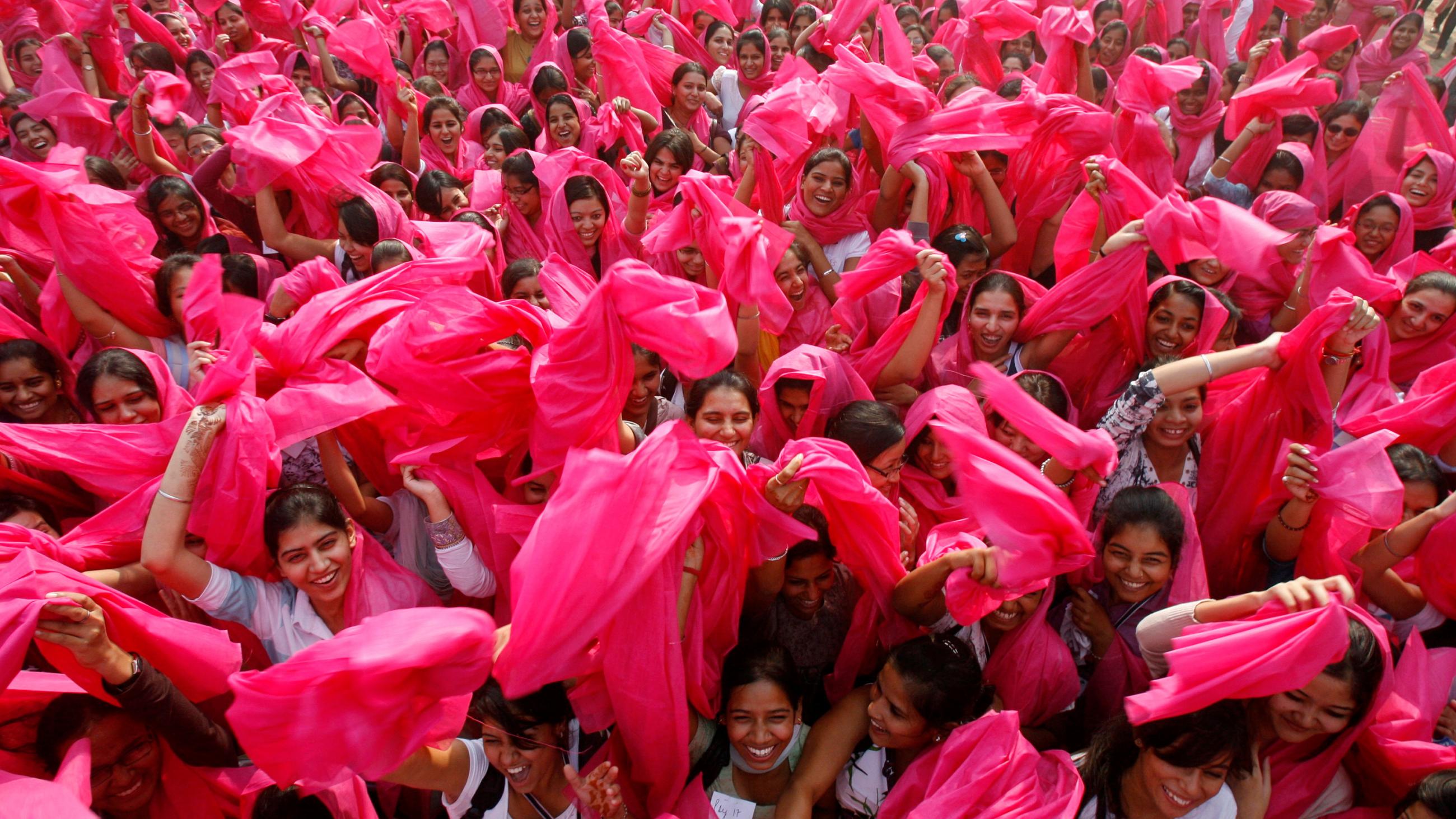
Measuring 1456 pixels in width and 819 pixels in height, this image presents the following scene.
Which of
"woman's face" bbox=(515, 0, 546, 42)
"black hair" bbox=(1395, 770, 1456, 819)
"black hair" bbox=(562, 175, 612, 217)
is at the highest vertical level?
"woman's face" bbox=(515, 0, 546, 42)

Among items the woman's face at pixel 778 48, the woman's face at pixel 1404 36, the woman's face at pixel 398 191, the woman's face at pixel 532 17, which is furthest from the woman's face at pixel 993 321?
the woman's face at pixel 1404 36

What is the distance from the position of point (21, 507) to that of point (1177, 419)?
3.85 metres

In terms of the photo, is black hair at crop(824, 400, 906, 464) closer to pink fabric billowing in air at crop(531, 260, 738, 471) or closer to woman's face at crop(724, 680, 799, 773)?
pink fabric billowing in air at crop(531, 260, 738, 471)

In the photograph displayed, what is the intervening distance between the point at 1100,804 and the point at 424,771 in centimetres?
182

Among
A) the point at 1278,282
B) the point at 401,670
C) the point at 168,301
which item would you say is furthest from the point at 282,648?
the point at 1278,282

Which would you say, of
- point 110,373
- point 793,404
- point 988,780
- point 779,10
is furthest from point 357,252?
point 779,10

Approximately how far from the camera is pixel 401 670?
1.83m

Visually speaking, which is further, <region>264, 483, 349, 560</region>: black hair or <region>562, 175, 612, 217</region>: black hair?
<region>562, 175, 612, 217</region>: black hair

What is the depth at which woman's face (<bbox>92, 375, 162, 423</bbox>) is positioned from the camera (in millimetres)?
2967

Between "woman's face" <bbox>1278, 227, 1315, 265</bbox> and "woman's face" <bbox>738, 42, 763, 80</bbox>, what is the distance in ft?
14.0

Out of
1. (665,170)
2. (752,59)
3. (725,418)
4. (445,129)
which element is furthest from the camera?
(752,59)

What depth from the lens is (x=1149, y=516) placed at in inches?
107

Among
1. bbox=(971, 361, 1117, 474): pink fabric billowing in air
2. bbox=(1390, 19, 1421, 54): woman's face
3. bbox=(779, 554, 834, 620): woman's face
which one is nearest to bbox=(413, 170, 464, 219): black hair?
bbox=(779, 554, 834, 620): woman's face

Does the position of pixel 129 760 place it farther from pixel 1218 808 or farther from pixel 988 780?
pixel 1218 808
